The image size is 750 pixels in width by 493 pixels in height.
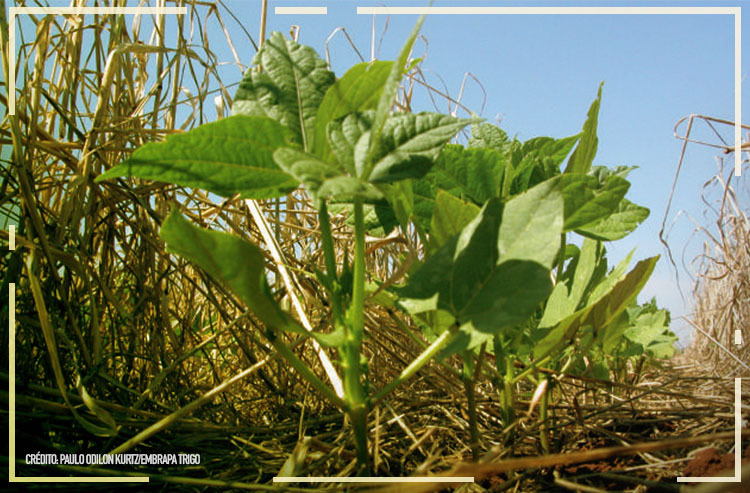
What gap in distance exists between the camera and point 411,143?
433mm

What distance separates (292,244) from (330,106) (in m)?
0.66

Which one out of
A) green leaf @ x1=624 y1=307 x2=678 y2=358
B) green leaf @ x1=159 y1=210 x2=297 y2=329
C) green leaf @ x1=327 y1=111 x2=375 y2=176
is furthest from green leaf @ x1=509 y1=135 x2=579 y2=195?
green leaf @ x1=624 y1=307 x2=678 y2=358

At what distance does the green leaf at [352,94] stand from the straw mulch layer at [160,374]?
0.19m

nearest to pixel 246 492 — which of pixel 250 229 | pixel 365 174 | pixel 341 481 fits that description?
pixel 341 481

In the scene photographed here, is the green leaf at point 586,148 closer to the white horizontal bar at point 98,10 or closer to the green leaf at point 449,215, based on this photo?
the green leaf at point 449,215

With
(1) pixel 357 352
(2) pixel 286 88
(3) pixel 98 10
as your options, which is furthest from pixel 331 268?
(3) pixel 98 10

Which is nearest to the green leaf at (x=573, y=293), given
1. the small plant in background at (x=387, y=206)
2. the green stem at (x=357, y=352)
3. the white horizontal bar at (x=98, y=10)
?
the small plant in background at (x=387, y=206)

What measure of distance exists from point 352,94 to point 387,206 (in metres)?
0.14

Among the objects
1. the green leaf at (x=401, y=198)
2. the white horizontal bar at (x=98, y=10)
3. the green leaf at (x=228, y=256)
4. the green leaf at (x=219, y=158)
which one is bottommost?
the green leaf at (x=228, y=256)

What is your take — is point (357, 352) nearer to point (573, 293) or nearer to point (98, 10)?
point (573, 293)

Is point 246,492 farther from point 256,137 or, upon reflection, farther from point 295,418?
point 256,137

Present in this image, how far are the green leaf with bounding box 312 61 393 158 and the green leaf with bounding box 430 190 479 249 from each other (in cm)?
12

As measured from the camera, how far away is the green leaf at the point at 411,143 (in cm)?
42

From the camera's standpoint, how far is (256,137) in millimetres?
462
